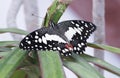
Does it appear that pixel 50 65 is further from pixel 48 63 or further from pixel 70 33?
pixel 70 33

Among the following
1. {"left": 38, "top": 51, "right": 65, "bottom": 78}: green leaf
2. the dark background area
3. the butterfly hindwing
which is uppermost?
the butterfly hindwing

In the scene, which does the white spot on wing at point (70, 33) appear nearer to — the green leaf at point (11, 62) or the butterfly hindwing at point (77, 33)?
the butterfly hindwing at point (77, 33)

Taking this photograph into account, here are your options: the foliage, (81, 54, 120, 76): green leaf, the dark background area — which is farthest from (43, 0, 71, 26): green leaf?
the dark background area

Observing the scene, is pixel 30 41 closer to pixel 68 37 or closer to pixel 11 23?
pixel 68 37

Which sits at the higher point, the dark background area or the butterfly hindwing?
the butterfly hindwing

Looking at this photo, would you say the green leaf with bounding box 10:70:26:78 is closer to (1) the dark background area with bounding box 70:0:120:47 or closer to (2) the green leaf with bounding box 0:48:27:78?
(2) the green leaf with bounding box 0:48:27:78

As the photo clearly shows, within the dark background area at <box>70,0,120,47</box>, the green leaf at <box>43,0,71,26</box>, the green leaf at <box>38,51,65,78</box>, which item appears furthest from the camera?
the dark background area at <box>70,0,120,47</box>
